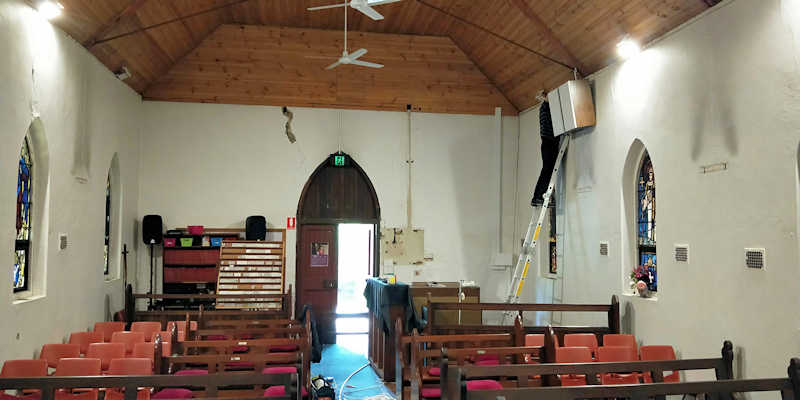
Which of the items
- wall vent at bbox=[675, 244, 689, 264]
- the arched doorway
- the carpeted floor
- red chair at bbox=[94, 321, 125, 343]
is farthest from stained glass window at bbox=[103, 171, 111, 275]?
wall vent at bbox=[675, 244, 689, 264]

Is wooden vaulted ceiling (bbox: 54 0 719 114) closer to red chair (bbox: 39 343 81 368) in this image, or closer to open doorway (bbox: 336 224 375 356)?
open doorway (bbox: 336 224 375 356)

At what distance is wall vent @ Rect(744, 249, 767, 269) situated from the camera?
5695 mm

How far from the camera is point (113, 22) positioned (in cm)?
789

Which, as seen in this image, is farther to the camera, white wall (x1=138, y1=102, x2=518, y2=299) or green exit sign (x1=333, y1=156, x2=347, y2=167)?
green exit sign (x1=333, y1=156, x2=347, y2=167)

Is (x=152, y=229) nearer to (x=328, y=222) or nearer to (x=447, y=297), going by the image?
(x=328, y=222)

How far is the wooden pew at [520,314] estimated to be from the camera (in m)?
7.12

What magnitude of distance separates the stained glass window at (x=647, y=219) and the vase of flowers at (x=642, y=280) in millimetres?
82

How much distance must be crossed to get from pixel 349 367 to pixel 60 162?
458 centimetres

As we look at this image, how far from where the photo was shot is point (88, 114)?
27.0ft

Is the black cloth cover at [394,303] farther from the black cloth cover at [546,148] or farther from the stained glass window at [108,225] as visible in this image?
the stained glass window at [108,225]

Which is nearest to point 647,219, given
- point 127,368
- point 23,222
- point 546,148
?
point 546,148

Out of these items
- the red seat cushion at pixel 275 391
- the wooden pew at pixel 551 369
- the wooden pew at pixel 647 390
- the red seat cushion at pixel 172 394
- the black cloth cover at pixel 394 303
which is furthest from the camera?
the black cloth cover at pixel 394 303

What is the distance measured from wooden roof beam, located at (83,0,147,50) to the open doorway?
5.04 m

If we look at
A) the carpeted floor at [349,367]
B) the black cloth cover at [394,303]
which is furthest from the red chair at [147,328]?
the black cloth cover at [394,303]
